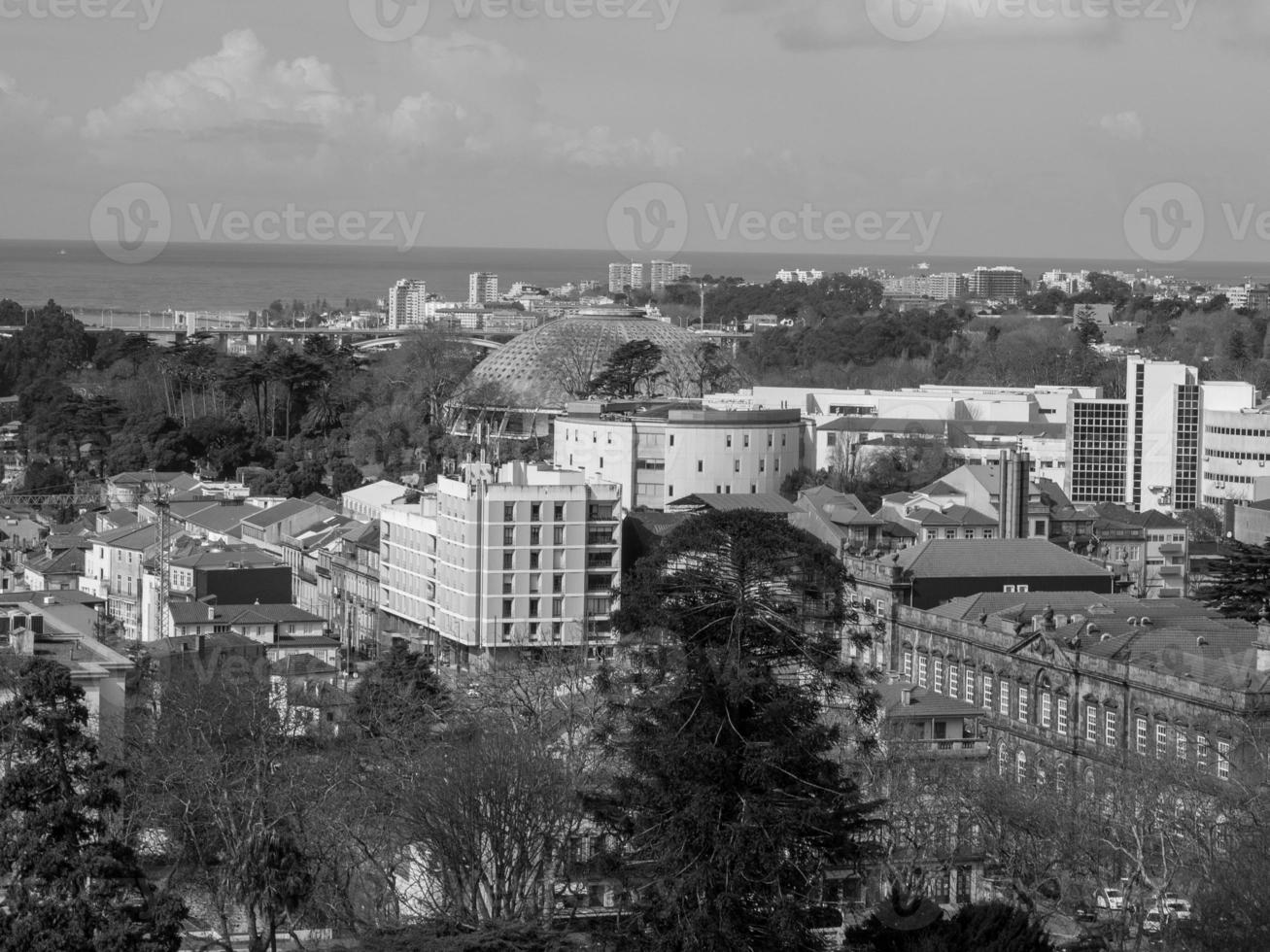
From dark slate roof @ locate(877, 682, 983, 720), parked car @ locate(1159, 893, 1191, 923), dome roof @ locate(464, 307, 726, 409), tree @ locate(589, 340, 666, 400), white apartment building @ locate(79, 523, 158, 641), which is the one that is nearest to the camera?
parked car @ locate(1159, 893, 1191, 923)

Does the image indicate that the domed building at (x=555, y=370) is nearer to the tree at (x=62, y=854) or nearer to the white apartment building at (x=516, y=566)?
the white apartment building at (x=516, y=566)

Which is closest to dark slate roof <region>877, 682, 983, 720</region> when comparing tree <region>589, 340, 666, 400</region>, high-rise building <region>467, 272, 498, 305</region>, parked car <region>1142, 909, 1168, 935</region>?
parked car <region>1142, 909, 1168, 935</region>

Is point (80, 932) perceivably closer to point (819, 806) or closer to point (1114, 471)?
point (819, 806)

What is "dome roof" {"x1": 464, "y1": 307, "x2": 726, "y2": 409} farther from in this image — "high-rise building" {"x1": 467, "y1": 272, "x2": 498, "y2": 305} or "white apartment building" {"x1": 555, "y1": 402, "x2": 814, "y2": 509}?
"high-rise building" {"x1": 467, "y1": 272, "x2": 498, "y2": 305}

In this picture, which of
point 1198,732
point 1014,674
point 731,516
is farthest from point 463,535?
point 731,516

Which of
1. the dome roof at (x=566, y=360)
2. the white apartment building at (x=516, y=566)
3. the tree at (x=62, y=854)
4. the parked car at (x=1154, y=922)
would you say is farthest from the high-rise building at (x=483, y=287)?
the tree at (x=62, y=854)

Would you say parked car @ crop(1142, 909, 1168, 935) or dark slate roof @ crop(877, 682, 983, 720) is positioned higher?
dark slate roof @ crop(877, 682, 983, 720)
